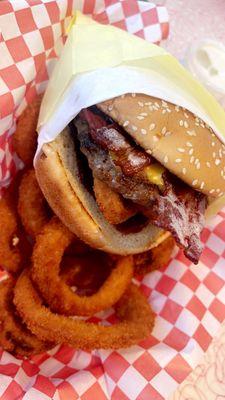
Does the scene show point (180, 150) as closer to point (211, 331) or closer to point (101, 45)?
point (101, 45)

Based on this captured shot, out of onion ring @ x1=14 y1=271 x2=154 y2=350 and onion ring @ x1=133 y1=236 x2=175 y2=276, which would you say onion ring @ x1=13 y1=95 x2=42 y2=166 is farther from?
onion ring @ x1=133 y1=236 x2=175 y2=276

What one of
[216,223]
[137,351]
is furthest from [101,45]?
[137,351]

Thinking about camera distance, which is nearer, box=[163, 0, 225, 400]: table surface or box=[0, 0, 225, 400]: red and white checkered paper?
box=[0, 0, 225, 400]: red and white checkered paper

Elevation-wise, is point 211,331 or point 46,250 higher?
point 46,250

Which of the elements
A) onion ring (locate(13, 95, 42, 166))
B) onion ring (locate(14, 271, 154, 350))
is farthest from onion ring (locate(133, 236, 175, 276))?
onion ring (locate(13, 95, 42, 166))

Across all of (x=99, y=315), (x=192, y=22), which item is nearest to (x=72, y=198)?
(x=99, y=315)

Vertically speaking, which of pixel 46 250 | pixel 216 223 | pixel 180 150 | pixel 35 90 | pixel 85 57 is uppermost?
pixel 85 57

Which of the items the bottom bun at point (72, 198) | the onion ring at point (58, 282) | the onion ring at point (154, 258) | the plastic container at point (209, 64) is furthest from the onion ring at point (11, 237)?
the plastic container at point (209, 64)

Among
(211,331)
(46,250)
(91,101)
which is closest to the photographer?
(91,101)
